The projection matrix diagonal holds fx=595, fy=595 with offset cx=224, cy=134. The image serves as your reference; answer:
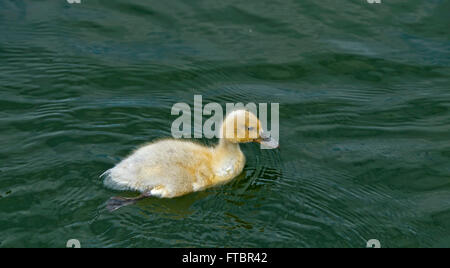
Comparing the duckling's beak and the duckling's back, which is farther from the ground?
the duckling's beak

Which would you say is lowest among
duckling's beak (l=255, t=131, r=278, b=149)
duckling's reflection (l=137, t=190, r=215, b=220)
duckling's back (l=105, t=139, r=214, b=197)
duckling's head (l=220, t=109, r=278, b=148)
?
duckling's reflection (l=137, t=190, r=215, b=220)

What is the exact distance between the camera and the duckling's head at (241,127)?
17.6 ft

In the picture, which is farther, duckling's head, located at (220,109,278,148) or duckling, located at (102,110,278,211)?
duckling's head, located at (220,109,278,148)

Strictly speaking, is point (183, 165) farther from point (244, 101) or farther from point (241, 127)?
point (244, 101)

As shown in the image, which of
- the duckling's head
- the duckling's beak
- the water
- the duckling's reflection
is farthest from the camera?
the duckling's beak

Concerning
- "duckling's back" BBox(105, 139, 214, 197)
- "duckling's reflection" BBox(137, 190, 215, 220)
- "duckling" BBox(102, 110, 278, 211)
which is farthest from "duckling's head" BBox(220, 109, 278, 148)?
"duckling's reflection" BBox(137, 190, 215, 220)

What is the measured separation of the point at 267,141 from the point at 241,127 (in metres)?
0.31

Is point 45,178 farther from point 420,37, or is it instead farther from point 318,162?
point 420,37

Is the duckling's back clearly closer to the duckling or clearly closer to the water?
the duckling

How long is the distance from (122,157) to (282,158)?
153 centimetres

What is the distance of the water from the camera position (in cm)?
467

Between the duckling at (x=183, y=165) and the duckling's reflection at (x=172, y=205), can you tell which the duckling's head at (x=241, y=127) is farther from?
the duckling's reflection at (x=172, y=205)

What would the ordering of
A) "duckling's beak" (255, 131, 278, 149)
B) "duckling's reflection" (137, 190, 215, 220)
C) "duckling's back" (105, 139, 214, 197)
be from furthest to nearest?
1. "duckling's beak" (255, 131, 278, 149)
2. "duckling's back" (105, 139, 214, 197)
3. "duckling's reflection" (137, 190, 215, 220)

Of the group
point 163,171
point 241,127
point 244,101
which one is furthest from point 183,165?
point 244,101
